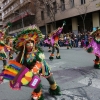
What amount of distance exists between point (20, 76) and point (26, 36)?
781mm

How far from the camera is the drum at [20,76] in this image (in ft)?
12.1

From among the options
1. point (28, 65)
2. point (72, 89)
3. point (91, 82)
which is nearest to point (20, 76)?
point (28, 65)

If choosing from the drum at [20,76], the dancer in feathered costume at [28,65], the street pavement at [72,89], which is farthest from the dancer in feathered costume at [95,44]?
the drum at [20,76]

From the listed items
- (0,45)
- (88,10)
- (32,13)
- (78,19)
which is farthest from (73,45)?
(32,13)

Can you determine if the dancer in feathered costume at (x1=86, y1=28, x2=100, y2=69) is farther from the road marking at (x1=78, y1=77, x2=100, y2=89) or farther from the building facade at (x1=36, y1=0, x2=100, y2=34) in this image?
the building facade at (x1=36, y1=0, x2=100, y2=34)

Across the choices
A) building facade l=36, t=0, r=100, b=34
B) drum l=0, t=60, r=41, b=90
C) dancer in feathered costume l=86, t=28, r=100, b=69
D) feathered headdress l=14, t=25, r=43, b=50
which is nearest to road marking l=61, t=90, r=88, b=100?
drum l=0, t=60, r=41, b=90

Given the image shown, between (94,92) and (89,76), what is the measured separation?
156cm

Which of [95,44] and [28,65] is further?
[95,44]

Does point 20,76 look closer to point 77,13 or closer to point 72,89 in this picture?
point 72,89

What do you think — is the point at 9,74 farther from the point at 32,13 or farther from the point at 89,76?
the point at 32,13

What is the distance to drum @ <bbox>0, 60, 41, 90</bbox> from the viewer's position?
3.68 m

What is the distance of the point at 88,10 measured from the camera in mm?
23766

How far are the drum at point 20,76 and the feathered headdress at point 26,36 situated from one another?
1.34 ft

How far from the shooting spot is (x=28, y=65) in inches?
158
